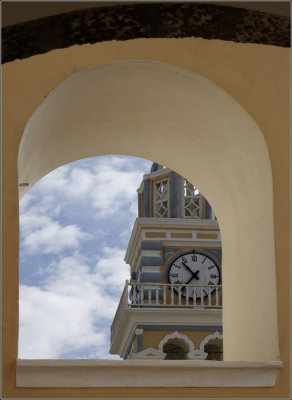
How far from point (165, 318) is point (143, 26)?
2488 cm

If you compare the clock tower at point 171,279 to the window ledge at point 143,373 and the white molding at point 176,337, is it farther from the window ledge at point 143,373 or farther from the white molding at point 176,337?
the window ledge at point 143,373

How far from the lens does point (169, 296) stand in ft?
100

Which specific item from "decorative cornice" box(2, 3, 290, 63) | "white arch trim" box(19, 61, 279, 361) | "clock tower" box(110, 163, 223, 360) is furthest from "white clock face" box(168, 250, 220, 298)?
"decorative cornice" box(2, 3, 290, 63)

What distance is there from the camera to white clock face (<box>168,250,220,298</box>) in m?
30.5

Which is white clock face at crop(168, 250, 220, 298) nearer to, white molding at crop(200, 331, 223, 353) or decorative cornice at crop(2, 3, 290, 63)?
white molding at crop(200, 331, 223, 353)

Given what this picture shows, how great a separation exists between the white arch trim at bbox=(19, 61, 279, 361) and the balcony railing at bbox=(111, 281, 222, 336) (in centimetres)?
2225

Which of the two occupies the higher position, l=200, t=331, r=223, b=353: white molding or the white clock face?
the white clock face

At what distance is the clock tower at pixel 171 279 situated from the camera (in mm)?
29312

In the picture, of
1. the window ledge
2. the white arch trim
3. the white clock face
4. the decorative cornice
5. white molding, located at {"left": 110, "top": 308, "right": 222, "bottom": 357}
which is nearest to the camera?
the decorative cornice

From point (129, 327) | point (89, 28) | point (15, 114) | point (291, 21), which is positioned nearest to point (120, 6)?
point (89, 28)

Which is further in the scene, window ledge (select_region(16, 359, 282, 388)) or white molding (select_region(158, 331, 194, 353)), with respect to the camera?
white molding (select_region(158, 331, 194, 353))

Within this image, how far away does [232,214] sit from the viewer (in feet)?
22.3

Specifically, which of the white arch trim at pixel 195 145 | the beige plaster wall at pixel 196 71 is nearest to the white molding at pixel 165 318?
the white arch trim at pixel 195 145

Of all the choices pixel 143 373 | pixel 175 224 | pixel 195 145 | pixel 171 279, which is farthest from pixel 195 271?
pixel 143 373
